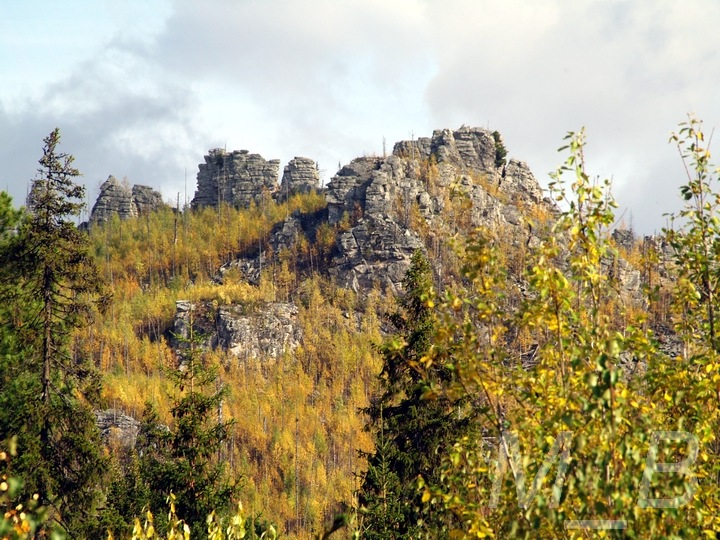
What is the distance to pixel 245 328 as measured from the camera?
378ft

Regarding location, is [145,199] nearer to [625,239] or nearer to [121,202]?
[121,202]

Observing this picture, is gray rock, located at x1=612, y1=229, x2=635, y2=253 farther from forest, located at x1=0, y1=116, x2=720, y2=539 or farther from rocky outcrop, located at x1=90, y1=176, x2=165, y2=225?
forest, located at x1=0, y1=116, x2=720, y2=539

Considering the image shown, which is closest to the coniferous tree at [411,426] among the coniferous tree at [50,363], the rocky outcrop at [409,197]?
the coniferous tree at [50,363]

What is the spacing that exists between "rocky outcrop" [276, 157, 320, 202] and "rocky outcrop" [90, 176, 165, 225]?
3087 cm

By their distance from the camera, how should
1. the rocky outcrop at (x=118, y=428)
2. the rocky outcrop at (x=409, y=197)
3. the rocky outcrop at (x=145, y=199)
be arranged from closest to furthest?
the rocky outcrop at (x=118, y=428) < the rocky outcrop at (x=409, y=197) < the rocky outcrop at (x=145, y=199)

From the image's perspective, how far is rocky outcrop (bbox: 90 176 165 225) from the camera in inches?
7008

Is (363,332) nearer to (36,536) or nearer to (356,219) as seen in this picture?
(356,219)

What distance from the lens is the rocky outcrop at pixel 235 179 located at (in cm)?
17562

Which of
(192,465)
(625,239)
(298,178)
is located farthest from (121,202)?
(192,465)

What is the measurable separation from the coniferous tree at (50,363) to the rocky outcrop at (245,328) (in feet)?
301

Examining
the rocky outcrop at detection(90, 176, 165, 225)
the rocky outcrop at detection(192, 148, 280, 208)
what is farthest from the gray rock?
the rocky outcrop at detection(90, 176, 165, 225)

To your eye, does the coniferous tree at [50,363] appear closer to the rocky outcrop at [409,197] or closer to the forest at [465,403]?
the forest at [465,403]

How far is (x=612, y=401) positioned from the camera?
5.43m

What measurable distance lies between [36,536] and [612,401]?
1757cm
